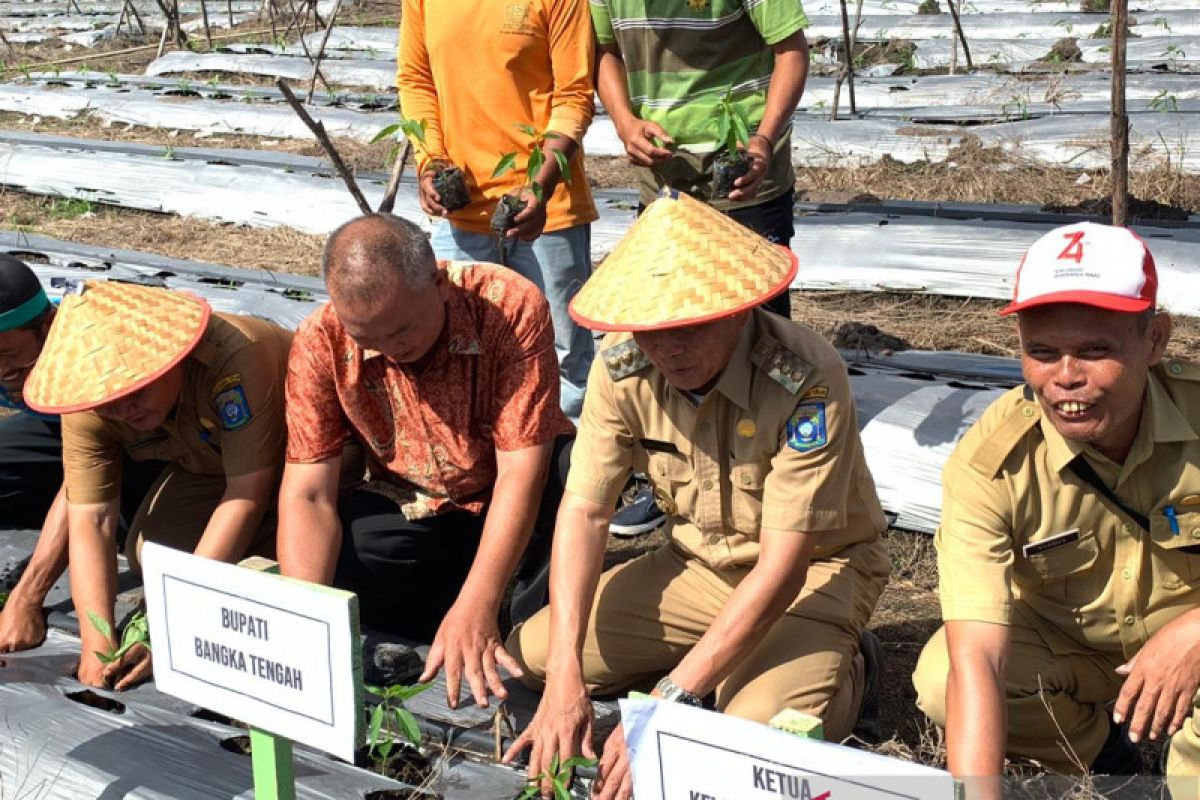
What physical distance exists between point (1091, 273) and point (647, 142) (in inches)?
63.7

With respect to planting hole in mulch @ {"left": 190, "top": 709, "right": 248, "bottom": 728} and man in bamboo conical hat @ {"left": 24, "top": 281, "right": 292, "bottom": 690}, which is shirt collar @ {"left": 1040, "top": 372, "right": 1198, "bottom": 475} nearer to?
planting hole in mulch @ {"left": 190, "top": 709, "right": 248, "bottom": 728}

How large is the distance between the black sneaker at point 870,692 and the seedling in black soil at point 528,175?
1298 millimetres

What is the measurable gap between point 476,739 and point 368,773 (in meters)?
0.22

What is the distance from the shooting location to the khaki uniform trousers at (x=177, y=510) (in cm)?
319

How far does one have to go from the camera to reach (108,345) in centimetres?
269

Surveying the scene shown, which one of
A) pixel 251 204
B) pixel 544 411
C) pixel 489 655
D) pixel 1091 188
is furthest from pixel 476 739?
pixel 251 204

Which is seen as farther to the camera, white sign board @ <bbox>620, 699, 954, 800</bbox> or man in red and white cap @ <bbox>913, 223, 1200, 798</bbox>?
man in red and white cap @ <bbox>913, 223, 1200, 798</bbox>

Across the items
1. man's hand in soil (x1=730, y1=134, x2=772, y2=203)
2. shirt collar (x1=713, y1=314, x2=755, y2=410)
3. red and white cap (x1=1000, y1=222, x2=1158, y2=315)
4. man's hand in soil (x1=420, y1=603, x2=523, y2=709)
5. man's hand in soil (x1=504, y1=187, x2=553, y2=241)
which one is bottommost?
man's hand in soil (x1=420, y1=603, x2=523, y2=709)

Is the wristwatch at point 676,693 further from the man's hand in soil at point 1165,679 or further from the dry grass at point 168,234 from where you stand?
the dry grass at point 168,234

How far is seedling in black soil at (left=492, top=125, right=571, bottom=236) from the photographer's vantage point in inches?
127

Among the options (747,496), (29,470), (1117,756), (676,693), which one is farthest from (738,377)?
(29,470)

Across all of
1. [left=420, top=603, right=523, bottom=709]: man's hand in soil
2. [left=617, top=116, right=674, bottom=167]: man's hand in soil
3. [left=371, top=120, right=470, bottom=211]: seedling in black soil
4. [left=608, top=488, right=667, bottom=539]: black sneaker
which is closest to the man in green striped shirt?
[left=617, top=116, right=674, bottom=167]: man's hand in soil

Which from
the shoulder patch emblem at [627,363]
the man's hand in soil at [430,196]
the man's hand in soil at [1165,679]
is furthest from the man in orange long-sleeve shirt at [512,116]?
the man's hand in soil at [1165,679]

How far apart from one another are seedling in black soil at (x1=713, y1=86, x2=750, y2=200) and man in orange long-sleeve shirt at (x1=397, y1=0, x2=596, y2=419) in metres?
0.37
